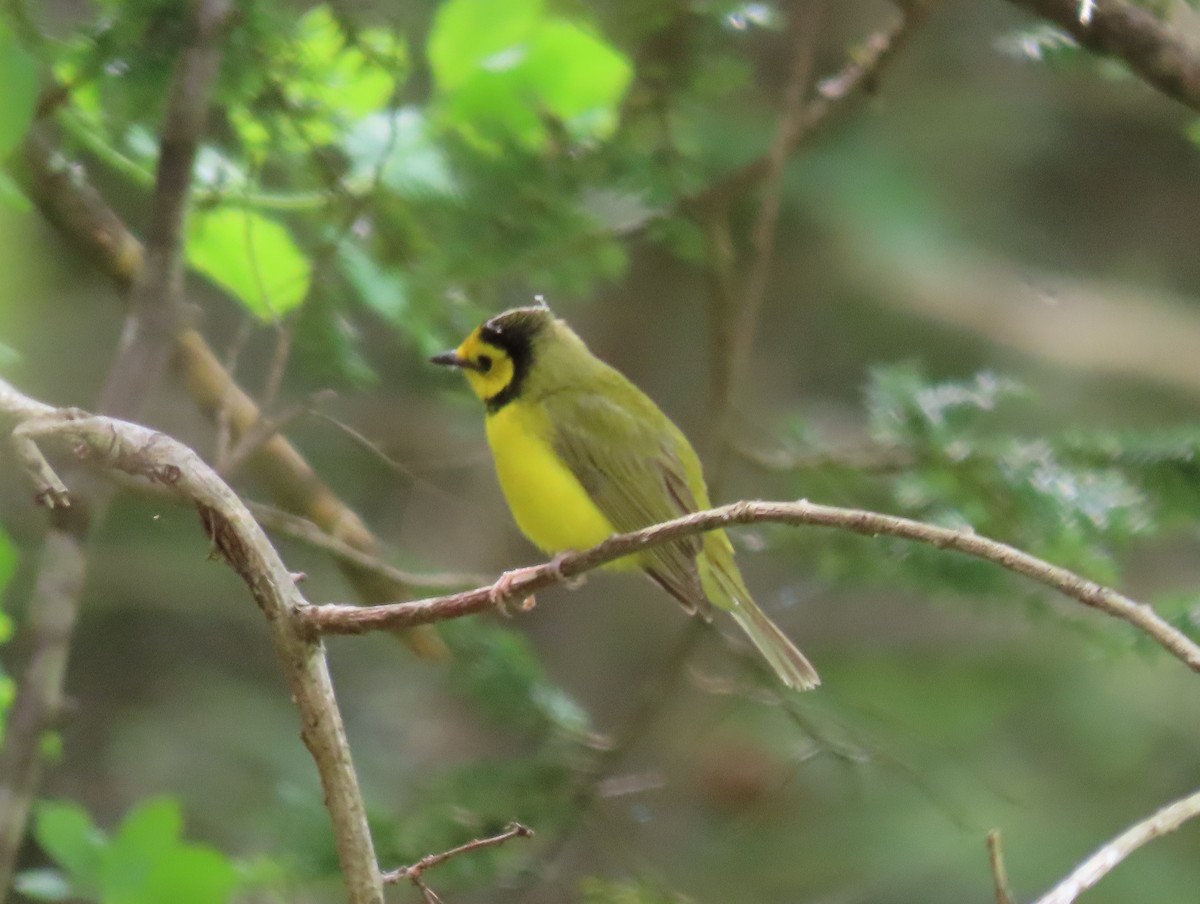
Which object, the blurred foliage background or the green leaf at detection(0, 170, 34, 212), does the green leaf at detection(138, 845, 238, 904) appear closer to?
the blurred foliage background

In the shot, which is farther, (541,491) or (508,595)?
(541,491)

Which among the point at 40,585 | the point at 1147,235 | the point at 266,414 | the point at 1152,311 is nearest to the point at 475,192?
the point at 266,414

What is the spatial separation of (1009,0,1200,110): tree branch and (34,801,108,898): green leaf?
76.8 inches

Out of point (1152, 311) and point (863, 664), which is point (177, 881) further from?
point (1152, 311)

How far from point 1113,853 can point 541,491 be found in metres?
1.71

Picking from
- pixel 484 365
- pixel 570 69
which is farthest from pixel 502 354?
pixel 570 69

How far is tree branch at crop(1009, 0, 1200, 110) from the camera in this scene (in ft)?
7.62

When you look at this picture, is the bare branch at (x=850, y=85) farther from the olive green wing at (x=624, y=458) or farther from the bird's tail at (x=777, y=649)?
the bird's tail at (x=777, y=649)

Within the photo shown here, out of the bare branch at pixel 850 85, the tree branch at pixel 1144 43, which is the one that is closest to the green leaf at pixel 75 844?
the bare branch at pixel 850 85

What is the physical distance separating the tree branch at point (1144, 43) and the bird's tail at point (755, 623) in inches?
47.4

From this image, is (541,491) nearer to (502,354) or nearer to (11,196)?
(502,354)

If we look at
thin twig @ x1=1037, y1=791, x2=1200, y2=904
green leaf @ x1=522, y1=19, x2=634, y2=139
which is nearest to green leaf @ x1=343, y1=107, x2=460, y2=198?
green leaf @ x1=522, y1=19, x2=634, y2=139

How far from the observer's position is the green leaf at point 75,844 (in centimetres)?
194

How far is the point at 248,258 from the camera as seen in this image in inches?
102
